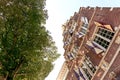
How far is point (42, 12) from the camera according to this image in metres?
21.4

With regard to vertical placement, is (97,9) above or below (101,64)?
above

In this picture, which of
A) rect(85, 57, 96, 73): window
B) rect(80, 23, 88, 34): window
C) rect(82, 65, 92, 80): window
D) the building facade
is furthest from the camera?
the building facade

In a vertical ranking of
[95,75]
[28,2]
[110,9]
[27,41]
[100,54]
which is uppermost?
[28,2]

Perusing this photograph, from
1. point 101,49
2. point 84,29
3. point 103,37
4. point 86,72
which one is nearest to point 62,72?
point 84,29

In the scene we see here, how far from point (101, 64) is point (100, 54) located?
0.97m

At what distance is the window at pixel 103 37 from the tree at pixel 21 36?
547cm

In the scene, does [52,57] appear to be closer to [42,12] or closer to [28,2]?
[42,12]

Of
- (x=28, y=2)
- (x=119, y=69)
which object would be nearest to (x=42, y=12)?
(x=28, y=2)

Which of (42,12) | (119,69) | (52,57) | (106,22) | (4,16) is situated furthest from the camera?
(52,57)

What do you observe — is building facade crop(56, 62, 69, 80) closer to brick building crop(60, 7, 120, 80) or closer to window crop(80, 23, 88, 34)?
window crop(80, 23, 88, 34)

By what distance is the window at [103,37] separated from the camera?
16.6 m

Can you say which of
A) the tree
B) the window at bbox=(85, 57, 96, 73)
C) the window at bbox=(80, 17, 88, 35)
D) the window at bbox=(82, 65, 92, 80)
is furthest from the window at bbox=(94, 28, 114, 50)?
the tree

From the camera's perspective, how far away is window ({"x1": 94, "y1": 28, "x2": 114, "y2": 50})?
16648mm

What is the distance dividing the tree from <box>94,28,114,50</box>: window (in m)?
5.47
